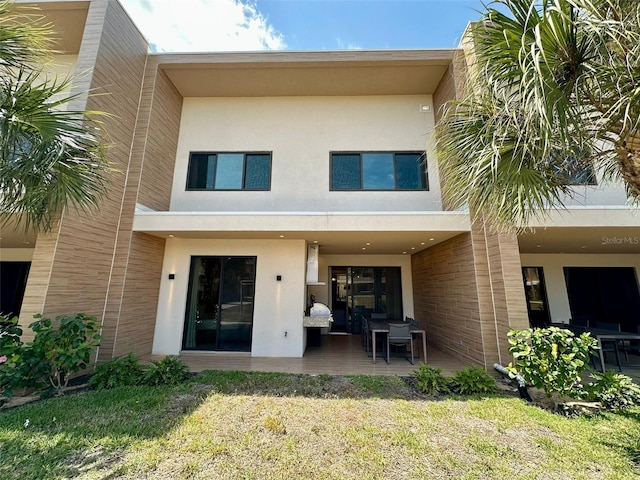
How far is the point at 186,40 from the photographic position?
283 inches

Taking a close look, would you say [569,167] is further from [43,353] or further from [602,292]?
[602,292]

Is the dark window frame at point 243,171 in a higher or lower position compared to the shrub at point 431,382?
higher

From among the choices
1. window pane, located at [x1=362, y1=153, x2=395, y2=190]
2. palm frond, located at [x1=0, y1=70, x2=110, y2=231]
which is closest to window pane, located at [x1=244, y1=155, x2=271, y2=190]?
window pane, located at [x1=362, y1=153, x2=395, y2=190]

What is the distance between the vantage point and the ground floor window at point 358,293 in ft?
33.8

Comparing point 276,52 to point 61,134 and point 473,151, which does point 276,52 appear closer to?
point 61,134

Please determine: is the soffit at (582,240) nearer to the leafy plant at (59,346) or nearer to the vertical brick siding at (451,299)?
the vertical brick siding at (451,299)

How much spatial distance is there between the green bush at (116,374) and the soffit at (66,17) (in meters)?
7.03

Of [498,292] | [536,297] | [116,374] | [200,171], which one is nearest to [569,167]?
[498,292]

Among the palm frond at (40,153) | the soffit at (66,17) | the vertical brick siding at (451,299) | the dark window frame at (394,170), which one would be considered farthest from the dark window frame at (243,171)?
the vertical brick siding at (451,299)

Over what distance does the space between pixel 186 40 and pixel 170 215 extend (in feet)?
16.2

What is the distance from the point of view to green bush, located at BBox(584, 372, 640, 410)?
3.99 metres

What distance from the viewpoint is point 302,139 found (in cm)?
800

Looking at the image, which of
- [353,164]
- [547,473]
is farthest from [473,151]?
[353,164]

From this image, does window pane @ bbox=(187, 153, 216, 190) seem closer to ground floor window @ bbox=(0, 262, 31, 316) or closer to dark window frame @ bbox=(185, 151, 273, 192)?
dark window frame @ bbox=(185, 151, 273, 192)
